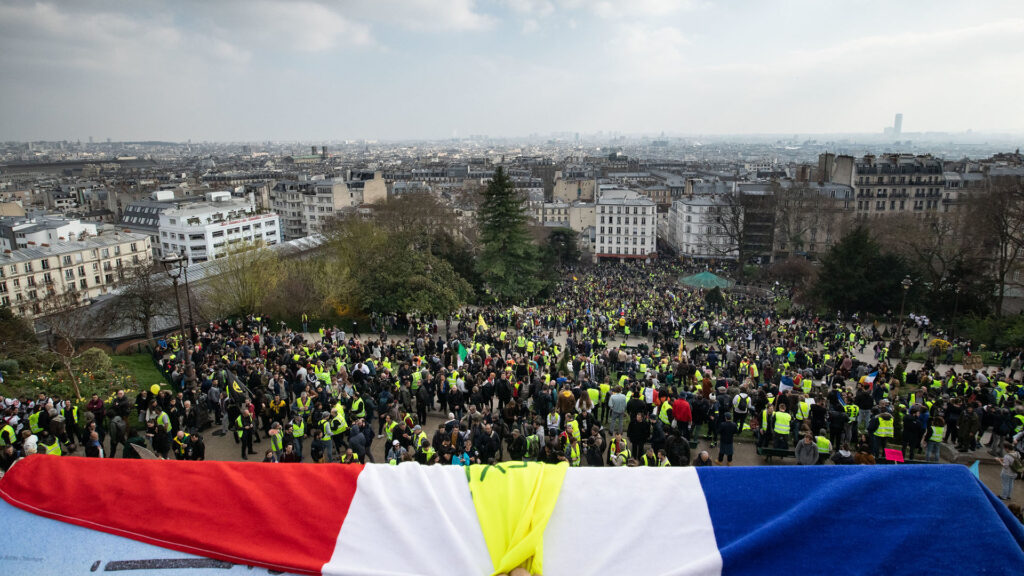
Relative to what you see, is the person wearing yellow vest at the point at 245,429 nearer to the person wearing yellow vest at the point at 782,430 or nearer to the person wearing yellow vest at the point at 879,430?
the person wearing yellow vest at the point at 782,430

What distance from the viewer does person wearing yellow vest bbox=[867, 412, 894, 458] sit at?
11.8 meters

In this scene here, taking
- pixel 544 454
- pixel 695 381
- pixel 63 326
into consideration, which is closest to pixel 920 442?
pixel 695 381

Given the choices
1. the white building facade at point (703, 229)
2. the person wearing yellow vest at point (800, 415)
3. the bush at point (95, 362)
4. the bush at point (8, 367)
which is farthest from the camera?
the white building facade at point (703, 229)

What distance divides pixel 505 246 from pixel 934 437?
30.1 m

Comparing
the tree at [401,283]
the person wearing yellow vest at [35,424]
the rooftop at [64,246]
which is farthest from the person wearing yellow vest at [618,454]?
the rooftop at [64,246]

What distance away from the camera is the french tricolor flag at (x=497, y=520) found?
292 cm

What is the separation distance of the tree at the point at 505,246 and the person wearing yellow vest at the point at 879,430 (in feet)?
92.9

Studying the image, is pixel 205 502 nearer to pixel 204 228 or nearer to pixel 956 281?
pixel 956 281

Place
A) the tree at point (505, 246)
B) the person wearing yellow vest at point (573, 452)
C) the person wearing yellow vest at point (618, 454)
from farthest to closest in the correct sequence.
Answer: the tree at point (505, 246) → the person wearing yellow vest at point (573, 452) → the person wearing yellow vest at point (618, 454)

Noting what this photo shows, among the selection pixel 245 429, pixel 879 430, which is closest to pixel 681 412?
pixel 879 430

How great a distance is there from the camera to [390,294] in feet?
91.5

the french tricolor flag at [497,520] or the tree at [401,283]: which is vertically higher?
the french tricolor flag at [497,520]

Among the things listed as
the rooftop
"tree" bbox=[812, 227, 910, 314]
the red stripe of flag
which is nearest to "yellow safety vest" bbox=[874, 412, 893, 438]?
the red stripe of flag

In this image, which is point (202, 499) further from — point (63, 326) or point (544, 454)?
point (63, 326)
